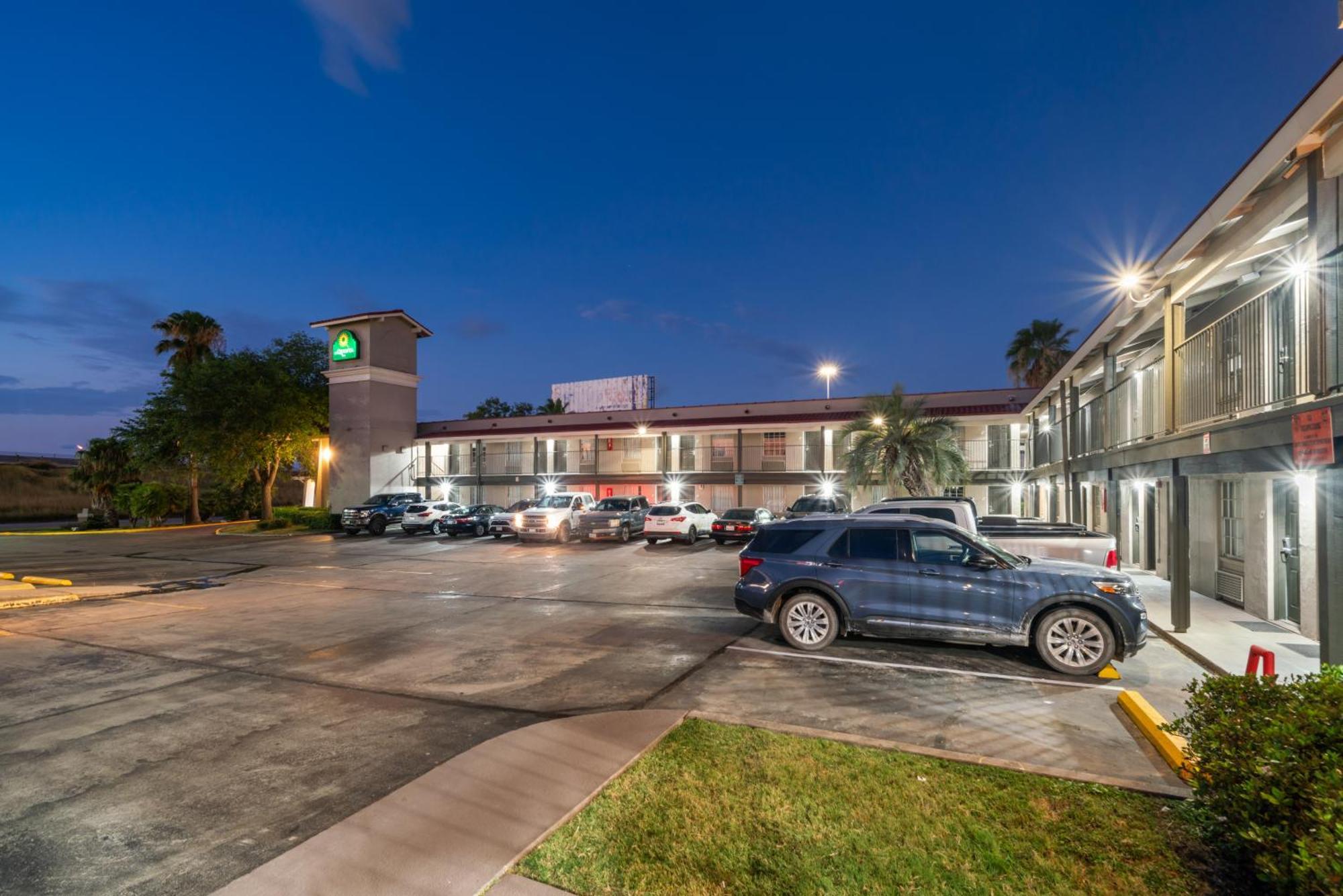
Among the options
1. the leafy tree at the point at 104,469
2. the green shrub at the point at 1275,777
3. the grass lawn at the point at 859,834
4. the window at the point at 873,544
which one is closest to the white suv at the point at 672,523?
the window at the point at 873,544

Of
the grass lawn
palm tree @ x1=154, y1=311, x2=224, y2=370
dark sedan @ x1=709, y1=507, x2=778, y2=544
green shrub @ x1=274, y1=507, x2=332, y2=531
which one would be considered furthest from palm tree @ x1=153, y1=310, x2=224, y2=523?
the grass lawn

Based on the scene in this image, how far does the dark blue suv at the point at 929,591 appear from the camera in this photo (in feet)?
24.3

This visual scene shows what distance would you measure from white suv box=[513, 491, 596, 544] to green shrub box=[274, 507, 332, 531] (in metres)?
13.4

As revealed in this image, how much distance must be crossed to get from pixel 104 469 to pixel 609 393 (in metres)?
43.7

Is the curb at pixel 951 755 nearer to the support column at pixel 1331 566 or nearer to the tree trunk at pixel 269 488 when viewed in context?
the support column at pixel 1331 566

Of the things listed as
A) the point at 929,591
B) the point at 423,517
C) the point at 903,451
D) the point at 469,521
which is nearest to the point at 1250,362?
the point at 929,591

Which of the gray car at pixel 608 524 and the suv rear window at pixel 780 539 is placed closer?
the suv rear window at pixel 780 539

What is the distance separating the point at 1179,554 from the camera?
31.1ft

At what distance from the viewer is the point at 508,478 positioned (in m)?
41.0

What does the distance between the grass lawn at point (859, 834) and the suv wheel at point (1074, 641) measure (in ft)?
11.0

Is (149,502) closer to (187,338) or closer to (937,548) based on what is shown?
(187,338)

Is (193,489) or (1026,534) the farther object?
(193,489)

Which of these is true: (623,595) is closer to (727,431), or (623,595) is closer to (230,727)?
(230,727)

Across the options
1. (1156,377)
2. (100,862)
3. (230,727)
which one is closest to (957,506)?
(1156,377)
